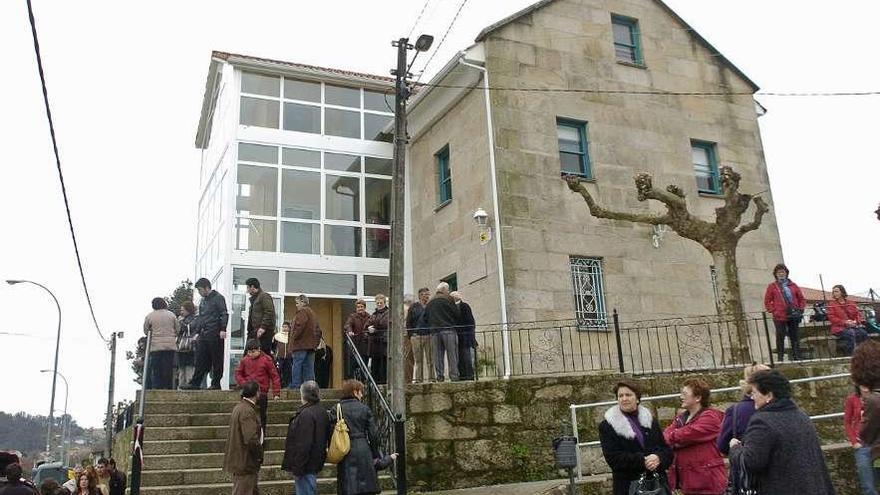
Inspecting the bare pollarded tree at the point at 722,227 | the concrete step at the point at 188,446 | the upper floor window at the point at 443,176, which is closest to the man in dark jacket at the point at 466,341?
the concrete step at the point at 188,446

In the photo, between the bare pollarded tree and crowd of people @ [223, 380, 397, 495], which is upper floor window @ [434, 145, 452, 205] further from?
crowd of people @ [223, 380, 397, 495]

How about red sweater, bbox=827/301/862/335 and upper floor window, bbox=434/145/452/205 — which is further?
upper floor window, bbox=434/145/452/205

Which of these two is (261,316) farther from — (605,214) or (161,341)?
(605,214)

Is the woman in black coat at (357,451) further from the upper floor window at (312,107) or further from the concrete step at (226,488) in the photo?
the upper floor window at (312,107)

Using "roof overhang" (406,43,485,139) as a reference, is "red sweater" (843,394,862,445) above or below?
below

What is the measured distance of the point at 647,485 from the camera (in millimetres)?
5570

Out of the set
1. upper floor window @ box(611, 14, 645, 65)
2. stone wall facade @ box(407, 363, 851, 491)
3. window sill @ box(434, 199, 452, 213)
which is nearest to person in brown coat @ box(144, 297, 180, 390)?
stone wall facade @ box(407, 363, 851, 491)

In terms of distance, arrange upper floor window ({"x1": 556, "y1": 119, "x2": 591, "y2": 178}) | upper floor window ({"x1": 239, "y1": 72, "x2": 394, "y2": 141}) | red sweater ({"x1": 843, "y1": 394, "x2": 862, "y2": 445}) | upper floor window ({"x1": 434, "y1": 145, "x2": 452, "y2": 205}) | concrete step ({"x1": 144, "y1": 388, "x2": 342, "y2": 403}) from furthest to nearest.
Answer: upper floor window ({"x1": 239, "y1": 72, "x2": 394, "y2": 141})
upper floor window ({"x1": 434, "y1": 145, "x2": 452, "y2": 205})
upper floor window ({"x1": 556, "y1": 119, "x2": 591, "y2": 178})
concrete step ({"x1": 144, "y1": 388, "x2": 342, "y2": 403})
red sweater ({"x1": 843, "y1": 394, "x2": 862, "y2": 445})

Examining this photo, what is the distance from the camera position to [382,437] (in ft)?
30.7

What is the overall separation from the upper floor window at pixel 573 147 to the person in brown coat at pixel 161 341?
26.8ft

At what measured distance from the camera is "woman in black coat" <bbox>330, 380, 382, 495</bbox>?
7219 millimetres

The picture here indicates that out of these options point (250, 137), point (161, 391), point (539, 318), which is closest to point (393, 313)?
point (161, 391)

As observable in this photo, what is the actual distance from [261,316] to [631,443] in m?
6.97

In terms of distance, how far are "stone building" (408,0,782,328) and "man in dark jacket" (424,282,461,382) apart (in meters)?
2.42
